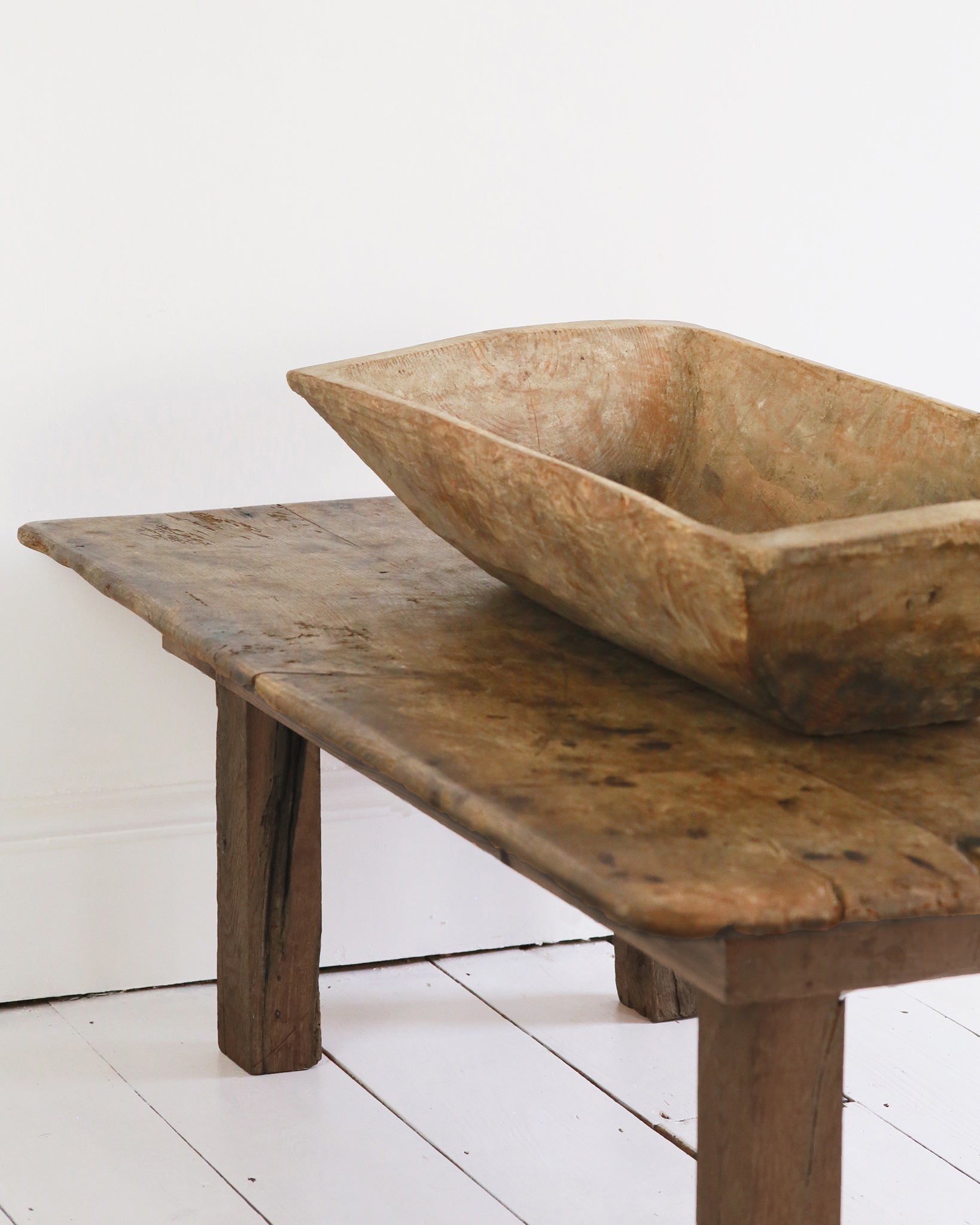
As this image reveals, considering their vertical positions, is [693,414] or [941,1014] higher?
[693,414]

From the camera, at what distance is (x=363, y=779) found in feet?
6.43

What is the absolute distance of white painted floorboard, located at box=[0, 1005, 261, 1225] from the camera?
1468 millimetres

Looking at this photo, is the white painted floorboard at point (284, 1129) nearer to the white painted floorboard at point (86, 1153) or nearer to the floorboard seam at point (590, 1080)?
the white painted floorboard at point (86, 1153)

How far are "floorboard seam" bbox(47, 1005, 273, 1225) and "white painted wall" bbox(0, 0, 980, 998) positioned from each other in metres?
0.10

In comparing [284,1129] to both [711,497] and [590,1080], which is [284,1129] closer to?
[590,1080]

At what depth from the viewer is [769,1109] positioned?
0.94 m

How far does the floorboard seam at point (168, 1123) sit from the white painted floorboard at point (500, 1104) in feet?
0.64

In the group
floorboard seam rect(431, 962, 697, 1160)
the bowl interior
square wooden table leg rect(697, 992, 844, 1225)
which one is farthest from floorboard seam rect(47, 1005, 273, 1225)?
the bowl interior

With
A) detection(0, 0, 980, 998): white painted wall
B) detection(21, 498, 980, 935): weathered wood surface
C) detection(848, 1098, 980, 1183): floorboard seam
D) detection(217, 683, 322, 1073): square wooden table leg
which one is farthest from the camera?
detection(0, 0, 980, 998): white painted wall

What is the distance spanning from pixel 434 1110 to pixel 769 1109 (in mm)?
768

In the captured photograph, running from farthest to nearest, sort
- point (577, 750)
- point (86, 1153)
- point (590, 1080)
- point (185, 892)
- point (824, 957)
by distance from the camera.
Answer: point (185, 892) < point (590, 1080) < point (86, 1153) < point (577, 750) < point (824, 957)

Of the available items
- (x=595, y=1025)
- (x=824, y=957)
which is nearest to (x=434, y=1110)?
(x=595, y=1025)

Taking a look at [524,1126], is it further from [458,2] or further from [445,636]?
[458,2]

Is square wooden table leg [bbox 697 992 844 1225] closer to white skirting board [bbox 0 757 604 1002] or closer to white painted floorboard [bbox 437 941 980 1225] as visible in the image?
white painted floorboard [bbox 437 941 980 1225]
